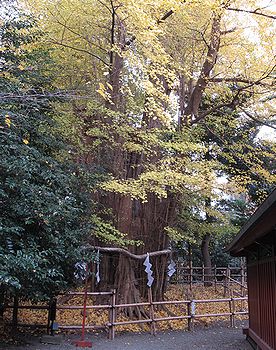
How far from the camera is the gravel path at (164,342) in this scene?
321 inches

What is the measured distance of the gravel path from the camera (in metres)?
8.15

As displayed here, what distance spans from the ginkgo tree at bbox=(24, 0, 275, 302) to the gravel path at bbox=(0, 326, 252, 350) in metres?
1.58

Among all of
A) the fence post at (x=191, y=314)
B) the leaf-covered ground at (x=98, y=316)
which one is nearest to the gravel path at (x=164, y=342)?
the fence post at (x=191, y=314)

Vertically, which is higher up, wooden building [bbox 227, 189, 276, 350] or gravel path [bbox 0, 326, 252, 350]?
wooden building [bbox 227, 189, 276, 350]

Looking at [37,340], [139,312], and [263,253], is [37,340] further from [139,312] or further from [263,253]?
[263,253]

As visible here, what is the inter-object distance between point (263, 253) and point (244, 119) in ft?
38.1

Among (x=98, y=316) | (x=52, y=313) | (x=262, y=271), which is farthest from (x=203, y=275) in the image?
(x=262, y=271)

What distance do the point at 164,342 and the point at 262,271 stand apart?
3569 millimetres

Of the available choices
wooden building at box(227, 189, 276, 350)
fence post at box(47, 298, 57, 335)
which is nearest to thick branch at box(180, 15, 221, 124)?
wooden building at box(227, 189, 276, 350)

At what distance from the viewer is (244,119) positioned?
17.6 m

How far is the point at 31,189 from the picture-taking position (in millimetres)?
6602

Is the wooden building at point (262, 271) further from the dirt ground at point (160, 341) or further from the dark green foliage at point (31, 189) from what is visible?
the dark green foliage at point (31, 189)

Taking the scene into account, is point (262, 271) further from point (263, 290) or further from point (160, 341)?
point (160, 341)

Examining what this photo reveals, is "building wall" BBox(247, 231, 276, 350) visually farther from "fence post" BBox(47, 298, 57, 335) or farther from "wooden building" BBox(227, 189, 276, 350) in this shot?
"fence post" BBox(47, 298, 57, 335)
